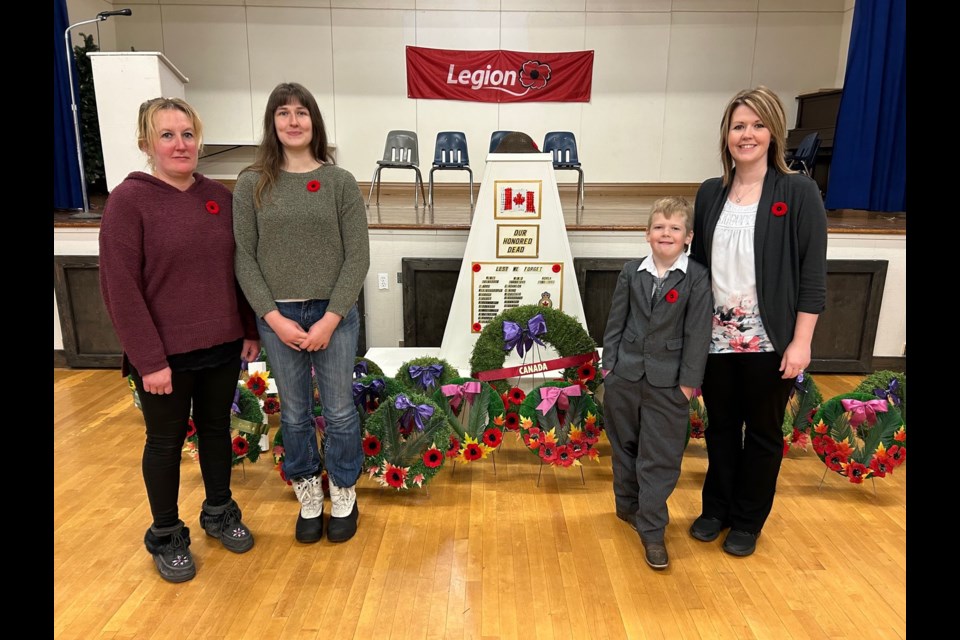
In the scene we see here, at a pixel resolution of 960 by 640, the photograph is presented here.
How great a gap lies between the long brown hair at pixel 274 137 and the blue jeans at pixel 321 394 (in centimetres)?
34

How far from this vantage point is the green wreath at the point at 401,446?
210 cm

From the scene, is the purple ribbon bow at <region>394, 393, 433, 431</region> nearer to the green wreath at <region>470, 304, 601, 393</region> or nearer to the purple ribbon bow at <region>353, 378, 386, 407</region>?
the purple ribbon bow at <region>353, 378, 386, 407</region>

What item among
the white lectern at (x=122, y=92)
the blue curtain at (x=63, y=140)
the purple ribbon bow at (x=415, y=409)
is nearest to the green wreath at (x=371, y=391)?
the purple ribbon bow at (x=415, y=409)

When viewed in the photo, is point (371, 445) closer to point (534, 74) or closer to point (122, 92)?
point (122, 92)

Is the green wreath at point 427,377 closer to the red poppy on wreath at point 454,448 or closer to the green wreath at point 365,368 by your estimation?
the green wreath at point 365,368

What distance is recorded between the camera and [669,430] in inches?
69.2

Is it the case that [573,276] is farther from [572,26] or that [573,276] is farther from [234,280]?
[572,26]

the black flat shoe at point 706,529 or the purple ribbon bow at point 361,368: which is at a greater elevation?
the purple ribbon bow at point 361,368

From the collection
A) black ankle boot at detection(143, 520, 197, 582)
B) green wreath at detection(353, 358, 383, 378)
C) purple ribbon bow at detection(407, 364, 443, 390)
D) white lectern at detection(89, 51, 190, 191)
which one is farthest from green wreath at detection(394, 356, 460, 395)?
white lectern at detection(89, 51, 190, 191)

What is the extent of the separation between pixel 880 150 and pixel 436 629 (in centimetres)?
553

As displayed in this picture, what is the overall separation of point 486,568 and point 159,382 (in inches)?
42.5

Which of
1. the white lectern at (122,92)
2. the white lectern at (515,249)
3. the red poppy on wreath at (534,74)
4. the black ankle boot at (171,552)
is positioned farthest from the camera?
the red poppy on wreath at (534,74)

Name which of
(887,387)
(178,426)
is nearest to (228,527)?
(178,426)

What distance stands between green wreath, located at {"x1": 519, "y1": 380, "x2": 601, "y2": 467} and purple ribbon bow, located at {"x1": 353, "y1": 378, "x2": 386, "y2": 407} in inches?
22.6
